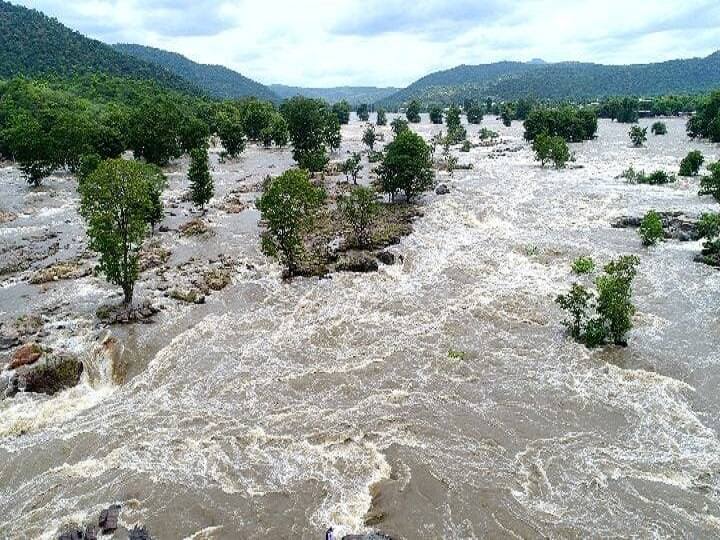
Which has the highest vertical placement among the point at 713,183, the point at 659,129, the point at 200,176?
the point at 659,129

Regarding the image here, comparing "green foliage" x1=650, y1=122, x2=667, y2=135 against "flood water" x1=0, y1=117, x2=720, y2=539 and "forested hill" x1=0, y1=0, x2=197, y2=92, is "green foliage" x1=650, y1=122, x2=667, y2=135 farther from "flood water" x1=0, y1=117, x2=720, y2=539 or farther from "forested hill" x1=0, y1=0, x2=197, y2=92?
"forested hill" x1=0, y1=0, x2=197, y2=92

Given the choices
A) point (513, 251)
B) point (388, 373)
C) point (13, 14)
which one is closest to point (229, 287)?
point (388, 373)

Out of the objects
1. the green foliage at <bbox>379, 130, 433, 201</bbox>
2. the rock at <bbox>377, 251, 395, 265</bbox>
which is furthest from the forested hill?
the rock at <bbox>377, 251, 395, 265</bbox>

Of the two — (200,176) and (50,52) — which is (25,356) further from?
(50,52)

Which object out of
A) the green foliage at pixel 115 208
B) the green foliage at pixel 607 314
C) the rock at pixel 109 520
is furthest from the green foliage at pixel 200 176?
the rock at pixel 109 520

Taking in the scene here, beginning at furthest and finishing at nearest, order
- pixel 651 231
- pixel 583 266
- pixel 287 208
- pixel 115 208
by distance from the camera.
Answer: pixel 651 231 < pixel 583 266 < pixel 287 208 < pixel 115 208

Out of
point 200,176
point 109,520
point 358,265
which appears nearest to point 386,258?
point 358,265

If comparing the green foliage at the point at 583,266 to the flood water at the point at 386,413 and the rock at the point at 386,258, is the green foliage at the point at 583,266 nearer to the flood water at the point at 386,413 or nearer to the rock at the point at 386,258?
the flood water at the point at 386,413
